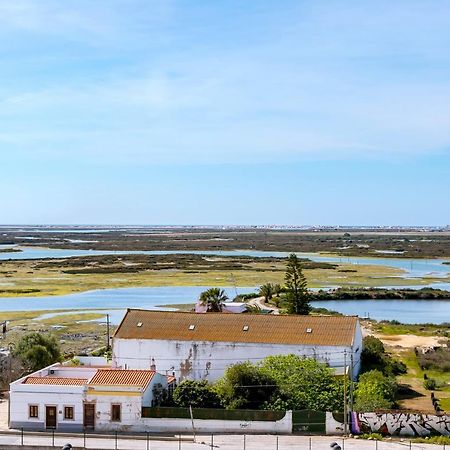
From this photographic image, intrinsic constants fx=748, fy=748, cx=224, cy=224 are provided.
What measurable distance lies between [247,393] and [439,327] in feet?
114

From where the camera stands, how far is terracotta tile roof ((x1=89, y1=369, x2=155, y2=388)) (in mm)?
33344

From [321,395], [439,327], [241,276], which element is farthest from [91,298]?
[321,395]

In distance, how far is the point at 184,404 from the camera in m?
34.1

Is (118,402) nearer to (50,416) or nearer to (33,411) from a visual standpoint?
(50,416)

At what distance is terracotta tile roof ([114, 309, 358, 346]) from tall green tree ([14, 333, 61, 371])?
4.75 metres

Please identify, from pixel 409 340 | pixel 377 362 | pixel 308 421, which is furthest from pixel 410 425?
pixel 409 340

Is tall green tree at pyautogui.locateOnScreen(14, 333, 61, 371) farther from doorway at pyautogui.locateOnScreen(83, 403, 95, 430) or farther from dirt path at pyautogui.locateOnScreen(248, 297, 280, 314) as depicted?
dirt path at pyautogui.locateOnScreen(248, 297, 280, 314)

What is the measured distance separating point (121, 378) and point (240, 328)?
8.43 metres

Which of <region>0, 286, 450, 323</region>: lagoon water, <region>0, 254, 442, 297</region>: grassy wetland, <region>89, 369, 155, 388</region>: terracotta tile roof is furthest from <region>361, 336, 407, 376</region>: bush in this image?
<region>0, 254, 442, 297</region>: grassy wetland

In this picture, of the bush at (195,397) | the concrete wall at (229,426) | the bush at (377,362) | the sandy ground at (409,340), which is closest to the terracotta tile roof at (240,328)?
the bush at (377,362)

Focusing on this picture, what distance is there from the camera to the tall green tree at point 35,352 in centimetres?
4147

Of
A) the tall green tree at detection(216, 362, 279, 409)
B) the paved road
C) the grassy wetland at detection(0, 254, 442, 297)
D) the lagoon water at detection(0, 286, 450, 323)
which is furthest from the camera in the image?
the grassy wetland at detection(0, 254, 442, 297)

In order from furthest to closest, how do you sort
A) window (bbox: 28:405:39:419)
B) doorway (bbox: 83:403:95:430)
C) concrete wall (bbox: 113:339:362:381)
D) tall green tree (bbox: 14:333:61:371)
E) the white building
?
tall green tree (bbox: 14:333:61:371), the white building, concrete wall (bbox: 113:339:362:381), window (bbox: 28:405:39:419), doorway (bbox: 83:403:95:430)

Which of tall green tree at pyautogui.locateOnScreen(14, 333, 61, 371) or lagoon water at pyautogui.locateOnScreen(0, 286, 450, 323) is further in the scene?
lagoon water at pyautogui.locateOnScreen(0, 286, 450, 323)
